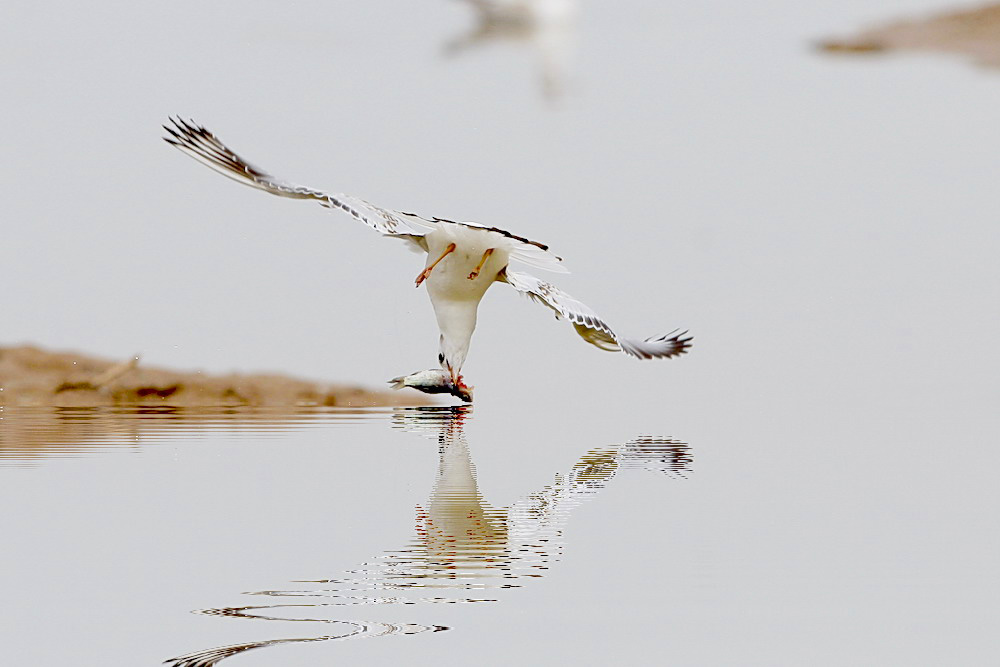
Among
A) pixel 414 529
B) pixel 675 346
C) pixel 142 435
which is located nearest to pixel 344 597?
pixel 414 529

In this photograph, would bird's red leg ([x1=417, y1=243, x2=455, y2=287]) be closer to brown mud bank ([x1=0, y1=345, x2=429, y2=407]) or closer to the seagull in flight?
the seagull in flight

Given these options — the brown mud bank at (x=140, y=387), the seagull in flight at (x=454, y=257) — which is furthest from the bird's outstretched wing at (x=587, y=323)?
the brown mud bank at (x=140, y=387)

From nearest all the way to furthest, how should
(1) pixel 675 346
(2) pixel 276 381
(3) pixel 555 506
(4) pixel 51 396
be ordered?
1. (3) pixel 555 506
2. (1) pixel 675 346
3. (4) pixel 51 396
4. (2) pixel 276 381

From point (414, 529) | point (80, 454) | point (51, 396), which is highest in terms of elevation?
point (51, 396)

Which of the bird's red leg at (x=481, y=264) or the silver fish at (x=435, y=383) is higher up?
the bird's red leg at (x=481, y=264)

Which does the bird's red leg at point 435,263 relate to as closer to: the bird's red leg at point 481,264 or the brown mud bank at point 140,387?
the bird's red leg at point 481,264

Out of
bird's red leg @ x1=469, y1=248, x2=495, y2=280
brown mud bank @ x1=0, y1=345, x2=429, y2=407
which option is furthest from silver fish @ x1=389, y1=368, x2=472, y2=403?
brown mud bank @ x1=0, y1=345, x2=429, y2=407

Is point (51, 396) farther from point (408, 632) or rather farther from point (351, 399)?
point (408, 632)

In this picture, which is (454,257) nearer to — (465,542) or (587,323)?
(587,323)
